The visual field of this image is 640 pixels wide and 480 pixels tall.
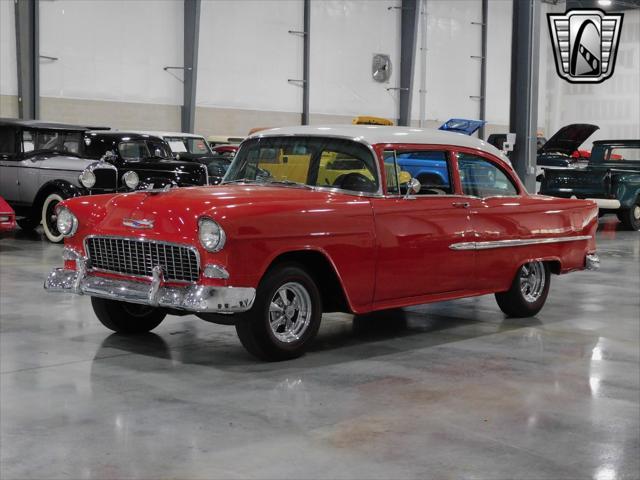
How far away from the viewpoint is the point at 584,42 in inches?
1031

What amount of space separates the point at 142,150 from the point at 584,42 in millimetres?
15284

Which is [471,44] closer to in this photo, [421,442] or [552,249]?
[552,249]

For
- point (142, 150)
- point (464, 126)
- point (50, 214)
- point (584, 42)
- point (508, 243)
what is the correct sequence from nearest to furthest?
point (508, 243) < point (50, 214) < point (142, 150) < point (464, 126) < point (584, 42)

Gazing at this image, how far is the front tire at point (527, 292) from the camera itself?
7.98 m

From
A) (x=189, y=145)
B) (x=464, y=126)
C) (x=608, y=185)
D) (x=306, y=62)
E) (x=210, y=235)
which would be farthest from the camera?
(x=306, y=62)

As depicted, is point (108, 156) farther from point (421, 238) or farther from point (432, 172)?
point (421, 238)

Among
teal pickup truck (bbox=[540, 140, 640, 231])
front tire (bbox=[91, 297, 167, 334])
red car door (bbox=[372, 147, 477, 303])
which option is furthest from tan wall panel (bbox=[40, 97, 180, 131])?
red car door (bbox=[372, 147, 477, 303])

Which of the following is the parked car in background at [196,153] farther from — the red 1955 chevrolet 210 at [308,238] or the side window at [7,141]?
the red 1955 chevrolet 210 at [308,238]

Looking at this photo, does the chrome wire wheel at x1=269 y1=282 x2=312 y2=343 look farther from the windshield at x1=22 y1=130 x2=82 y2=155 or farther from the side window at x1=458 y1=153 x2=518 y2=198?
the windshield at x1=22 y1=130 x2=82 y2=155

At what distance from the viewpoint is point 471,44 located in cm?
3141

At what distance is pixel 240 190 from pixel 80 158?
881cm

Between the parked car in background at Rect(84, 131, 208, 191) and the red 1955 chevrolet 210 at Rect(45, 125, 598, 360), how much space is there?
7073 mm

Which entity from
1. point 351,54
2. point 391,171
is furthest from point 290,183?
point 351,54

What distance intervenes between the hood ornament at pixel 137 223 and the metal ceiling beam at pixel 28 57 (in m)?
15.4
